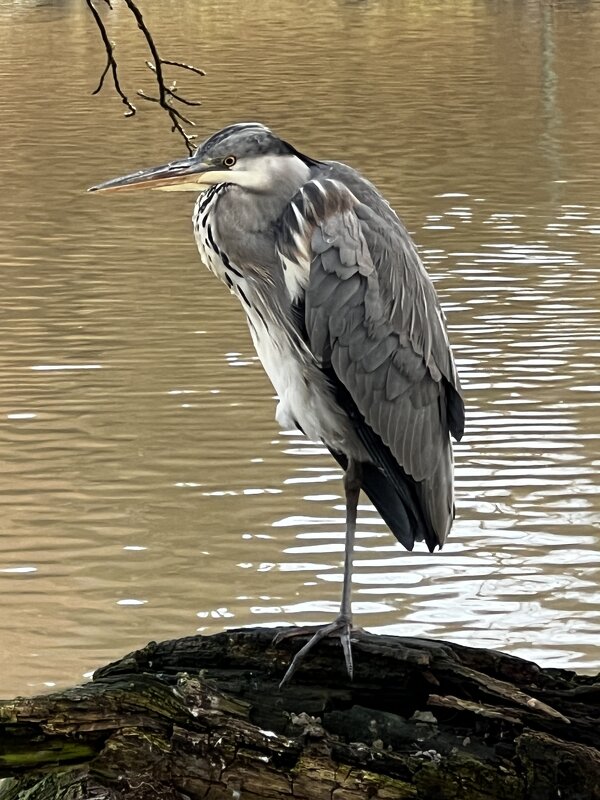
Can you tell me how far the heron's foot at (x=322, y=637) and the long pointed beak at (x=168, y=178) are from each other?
109 centimetres

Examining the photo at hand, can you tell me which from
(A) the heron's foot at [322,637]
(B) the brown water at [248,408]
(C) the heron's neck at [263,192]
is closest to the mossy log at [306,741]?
(A) the heron's foot at [322,637]

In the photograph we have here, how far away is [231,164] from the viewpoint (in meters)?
3.53

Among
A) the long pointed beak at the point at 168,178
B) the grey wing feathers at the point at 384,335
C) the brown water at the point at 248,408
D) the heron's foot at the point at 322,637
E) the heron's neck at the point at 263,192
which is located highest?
the long pointed beak at the point at 168,178

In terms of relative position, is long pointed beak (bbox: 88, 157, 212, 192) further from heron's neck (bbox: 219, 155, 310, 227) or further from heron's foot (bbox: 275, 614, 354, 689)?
heron's foot (bbox: 275, 614, 354, 689)

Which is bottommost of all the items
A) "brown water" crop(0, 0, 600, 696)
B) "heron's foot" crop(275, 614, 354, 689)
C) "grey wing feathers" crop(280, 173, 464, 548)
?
"brown water" crop(0, 0, 600, 696)

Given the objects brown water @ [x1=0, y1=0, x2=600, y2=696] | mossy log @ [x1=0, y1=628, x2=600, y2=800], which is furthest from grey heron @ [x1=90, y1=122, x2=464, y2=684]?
brown water @ [x1=0, y1=0, x2=600, y2=696]

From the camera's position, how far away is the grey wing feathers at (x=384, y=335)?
11.7ft

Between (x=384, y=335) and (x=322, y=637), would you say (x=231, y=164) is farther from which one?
(x=322, y=637)

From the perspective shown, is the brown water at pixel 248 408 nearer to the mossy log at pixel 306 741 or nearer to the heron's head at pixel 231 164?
the mossy log at pixel 306 741

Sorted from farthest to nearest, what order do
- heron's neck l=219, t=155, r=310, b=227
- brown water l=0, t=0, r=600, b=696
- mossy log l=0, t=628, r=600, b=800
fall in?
brown water l=0, t=0, r=600, b=696 < heron's neck l=219, t=155, r=310, b=227 < mossy log l=0, t=628, r=600, b=800

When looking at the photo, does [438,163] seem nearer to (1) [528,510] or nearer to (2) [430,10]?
(1) [528,510]

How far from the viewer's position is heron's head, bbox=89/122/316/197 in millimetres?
3480

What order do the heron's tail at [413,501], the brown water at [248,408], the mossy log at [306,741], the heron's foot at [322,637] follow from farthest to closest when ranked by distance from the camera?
the brown water at [248,408] → the heron's tail at [413,501] → the heron's foot at [322,637] → the mossy log at [306,741]

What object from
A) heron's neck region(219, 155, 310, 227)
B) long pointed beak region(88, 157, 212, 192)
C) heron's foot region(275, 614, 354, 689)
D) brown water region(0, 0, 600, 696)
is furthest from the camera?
brown water region(0, 0, 600, 696)
